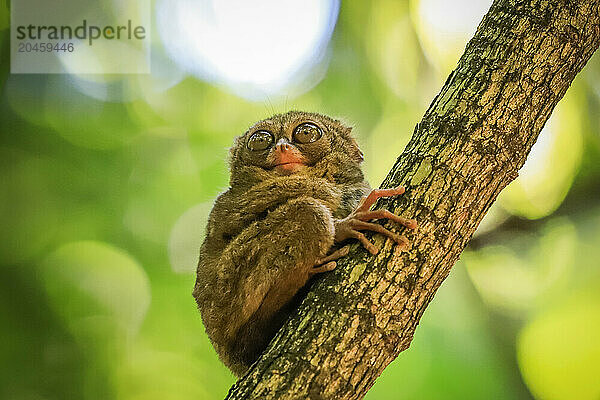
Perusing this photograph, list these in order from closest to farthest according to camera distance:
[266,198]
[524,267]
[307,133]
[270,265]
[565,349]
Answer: [270,265], [266,198], [307,133], [565,349], [524,267]

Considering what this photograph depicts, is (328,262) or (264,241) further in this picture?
(264,241)

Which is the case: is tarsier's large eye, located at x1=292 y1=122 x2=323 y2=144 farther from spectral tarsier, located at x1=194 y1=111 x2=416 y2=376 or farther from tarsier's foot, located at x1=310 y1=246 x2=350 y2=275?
tarsier's foot, located at x1=310 y1=246 x2=350 y2=275

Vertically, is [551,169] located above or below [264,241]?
above

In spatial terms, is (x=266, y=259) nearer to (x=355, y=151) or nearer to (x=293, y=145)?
(x=293, y=145)
